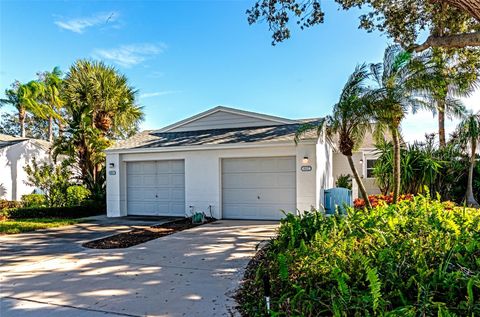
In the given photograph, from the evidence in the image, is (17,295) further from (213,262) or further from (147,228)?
(147,228)

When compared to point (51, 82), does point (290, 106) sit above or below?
below

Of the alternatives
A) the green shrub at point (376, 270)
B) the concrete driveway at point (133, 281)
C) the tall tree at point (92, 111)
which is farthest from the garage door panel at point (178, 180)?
the green shrub at point (376, 270)

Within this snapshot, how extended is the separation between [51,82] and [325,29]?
1551 centimetres

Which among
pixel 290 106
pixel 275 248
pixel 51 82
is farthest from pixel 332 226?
pixel 51 82

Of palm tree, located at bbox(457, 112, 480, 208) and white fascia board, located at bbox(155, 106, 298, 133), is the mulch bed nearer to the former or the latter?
Answer: white fascia board, located at bbox(155, 106, 298, 133)

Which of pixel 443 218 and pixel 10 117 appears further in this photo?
pixel 10 117

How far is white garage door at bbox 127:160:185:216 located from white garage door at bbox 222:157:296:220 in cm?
187

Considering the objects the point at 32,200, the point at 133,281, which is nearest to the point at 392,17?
the point at 133,281

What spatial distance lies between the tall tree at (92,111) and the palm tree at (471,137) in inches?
576

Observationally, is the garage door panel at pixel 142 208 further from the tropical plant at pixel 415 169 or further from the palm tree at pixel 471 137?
the palm tree at pixel 471 137

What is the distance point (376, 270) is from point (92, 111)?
48.9 feet

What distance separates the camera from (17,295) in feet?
15.2

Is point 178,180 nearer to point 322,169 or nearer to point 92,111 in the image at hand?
point 322,169

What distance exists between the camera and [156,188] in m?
13.4
